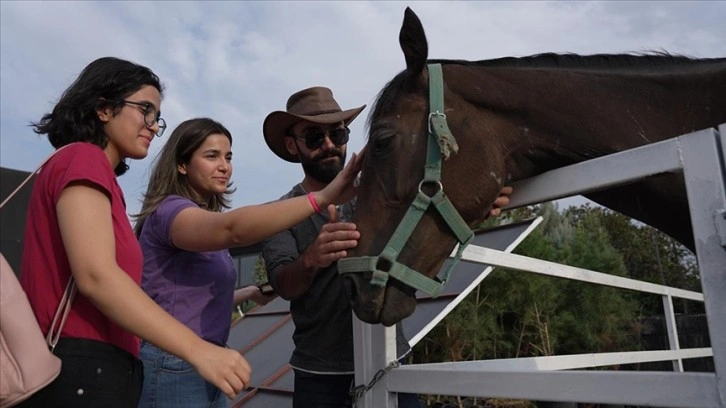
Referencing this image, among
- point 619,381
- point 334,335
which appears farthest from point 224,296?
point 619,381

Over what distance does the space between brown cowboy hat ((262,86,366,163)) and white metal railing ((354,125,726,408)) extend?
0.84 meters

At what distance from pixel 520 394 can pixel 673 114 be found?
1.10 metres

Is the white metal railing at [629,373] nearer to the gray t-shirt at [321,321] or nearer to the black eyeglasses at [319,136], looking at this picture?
the gray t-shirt at [321,321]

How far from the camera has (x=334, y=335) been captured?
1907mm

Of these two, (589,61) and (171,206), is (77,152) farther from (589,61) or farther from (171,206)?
(589,61)

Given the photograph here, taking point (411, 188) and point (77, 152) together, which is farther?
point (411, 188)

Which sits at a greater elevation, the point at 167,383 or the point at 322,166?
the point at 322,166

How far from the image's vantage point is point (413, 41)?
5.48ft

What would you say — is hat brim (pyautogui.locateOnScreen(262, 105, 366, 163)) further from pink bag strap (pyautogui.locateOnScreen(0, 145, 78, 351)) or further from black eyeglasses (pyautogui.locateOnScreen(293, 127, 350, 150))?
pink bag strap (pyautogui.locateOnScreen(0, 145, 78, 351))

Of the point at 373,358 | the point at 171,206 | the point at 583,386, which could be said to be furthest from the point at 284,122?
the point at 583,386

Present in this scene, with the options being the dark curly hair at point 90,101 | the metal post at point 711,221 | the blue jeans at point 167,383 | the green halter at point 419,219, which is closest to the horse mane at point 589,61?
the green halter at point 419,219

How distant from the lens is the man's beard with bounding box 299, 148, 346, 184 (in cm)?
219

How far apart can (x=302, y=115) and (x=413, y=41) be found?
690 millimetres

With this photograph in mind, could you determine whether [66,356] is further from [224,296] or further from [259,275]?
[259,275]
